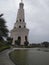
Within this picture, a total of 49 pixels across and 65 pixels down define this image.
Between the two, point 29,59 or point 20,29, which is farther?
point 20,29

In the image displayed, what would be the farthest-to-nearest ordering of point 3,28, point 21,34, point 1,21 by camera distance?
point 21,34 → point 3,28 → point 1,21

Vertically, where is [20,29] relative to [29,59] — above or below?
above

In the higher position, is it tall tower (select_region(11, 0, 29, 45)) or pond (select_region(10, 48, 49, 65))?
tall tower (select_region(11, 0, 29, 45))

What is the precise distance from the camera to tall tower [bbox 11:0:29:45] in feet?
322

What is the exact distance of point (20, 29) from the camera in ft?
323

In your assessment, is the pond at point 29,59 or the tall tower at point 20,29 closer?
the pond at point 29,59

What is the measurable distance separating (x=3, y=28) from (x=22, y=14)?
219 ft

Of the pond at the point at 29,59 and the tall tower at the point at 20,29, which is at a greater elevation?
the tall tower at the point at 20,29

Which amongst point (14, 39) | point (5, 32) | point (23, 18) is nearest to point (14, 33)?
point (14, 39)

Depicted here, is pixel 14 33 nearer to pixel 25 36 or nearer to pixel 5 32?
pixel 25 36

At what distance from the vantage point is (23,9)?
100562mm

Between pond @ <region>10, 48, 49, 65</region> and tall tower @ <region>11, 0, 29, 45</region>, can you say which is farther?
tall tower @ <region>11, 0, 29, 45</region>

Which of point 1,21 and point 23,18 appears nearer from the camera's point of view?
point 1,21

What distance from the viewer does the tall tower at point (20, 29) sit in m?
98.0
